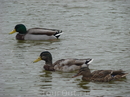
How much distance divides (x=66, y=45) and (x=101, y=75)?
5351 millimetres

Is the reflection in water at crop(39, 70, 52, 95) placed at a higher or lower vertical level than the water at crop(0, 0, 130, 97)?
lower

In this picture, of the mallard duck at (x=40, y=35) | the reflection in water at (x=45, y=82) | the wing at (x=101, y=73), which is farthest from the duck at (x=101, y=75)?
the mallard duck at (x=40, y=35)

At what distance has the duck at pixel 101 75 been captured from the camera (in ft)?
42.6

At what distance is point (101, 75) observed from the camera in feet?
42.6

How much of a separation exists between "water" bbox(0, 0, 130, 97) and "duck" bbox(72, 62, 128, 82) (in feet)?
0.59

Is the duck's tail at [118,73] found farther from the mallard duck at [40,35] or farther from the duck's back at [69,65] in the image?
the mallard duck at [40,35]

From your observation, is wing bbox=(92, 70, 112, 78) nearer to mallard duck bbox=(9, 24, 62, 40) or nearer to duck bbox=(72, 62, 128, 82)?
duck bbox=(72, 62, 128, 82)

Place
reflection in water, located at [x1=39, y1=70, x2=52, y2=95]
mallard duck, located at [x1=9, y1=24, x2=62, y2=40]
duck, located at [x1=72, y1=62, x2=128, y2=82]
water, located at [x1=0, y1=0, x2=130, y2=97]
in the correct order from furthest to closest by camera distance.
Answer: mallard duck, located at [x1=9, y1=24, x2=62, y2=40] < duck, located at [x1=72, y1=62, x2=128, y2=82] < water, located at [x1=0, y1=0, x2=130, y2=97] < reflection in water, located at [x1=39, y1=70, x2=52, y2=95]

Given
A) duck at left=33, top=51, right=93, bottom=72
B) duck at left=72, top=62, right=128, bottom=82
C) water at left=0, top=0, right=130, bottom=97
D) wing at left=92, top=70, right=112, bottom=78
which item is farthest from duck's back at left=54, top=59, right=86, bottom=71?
wing at left=92, top=70, right=112, bottom=78

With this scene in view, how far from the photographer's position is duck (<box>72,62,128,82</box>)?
1298 cm

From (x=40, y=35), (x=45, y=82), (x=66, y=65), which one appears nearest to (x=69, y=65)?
(x=66, y=65)

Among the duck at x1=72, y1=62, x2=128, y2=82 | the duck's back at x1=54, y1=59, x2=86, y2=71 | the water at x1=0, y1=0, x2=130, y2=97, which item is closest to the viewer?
the water at x1=0, y1=0, x2=130, y2=97

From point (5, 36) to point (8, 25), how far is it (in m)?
2.33

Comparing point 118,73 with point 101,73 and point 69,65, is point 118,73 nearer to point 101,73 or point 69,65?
point 101,73
